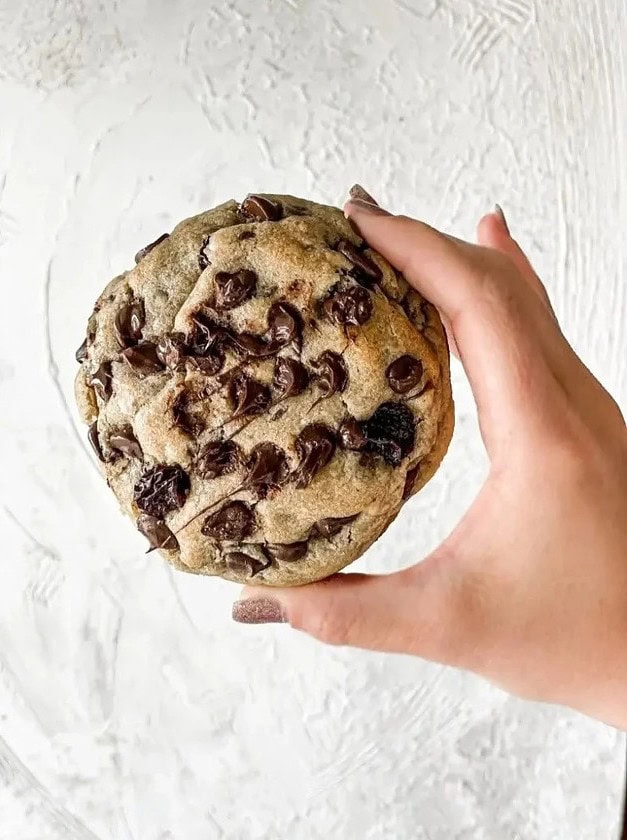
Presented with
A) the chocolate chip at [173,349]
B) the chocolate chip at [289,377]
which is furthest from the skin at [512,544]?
the chocolate chip at [173,349]

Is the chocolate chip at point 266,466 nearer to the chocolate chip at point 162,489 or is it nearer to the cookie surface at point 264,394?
the cookie surface at point 264,394

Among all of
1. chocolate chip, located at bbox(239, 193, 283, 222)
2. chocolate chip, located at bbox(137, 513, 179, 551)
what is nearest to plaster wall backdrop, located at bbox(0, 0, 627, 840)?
chocolate chip, located at bbox(239, 193, 283, 222)

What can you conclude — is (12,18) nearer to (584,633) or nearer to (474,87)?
(474,87)

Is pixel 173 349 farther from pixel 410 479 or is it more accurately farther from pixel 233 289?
pixel 410 479

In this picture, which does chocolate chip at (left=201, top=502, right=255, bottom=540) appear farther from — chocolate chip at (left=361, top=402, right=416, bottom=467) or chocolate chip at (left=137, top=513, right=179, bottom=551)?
chocolate chip at (left=361, top=402, right=416, bottom=467)

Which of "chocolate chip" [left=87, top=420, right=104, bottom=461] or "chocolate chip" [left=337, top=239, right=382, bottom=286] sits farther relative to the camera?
"chocolate chip" [left=87, top=420, right=104, bottom=461]
